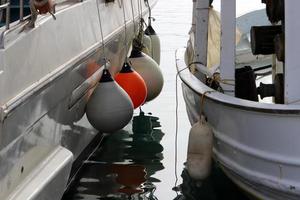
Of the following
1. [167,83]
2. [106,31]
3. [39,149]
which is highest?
[106,31]

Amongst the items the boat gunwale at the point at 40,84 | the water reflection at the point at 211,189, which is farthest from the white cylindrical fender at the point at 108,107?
the water reflection at the point at 211,189

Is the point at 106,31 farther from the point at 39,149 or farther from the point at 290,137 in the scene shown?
the point at 290,137

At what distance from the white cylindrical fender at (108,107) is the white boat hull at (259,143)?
0.88m

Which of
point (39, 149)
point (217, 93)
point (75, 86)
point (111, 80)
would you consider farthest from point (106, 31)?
point (39, 149)

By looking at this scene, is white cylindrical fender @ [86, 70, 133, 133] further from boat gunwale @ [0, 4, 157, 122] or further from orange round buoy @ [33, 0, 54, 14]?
orange round buoy @ [33, 0, 54, 14]

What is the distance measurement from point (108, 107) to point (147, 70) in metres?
2.00

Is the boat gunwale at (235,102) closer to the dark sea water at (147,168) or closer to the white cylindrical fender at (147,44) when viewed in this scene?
the dark sea water at (147,168)

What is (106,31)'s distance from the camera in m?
6.29

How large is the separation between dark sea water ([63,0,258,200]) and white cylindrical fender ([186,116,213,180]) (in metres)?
0.52

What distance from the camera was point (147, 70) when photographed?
7305 mm

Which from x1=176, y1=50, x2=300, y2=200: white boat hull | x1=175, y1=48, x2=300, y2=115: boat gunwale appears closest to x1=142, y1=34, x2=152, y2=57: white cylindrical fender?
x1=175, y1=48, x2=300, y2=115: boat gunwale

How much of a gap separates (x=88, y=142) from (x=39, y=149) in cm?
191

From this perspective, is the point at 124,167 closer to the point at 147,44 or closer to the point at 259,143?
the point at 259,143

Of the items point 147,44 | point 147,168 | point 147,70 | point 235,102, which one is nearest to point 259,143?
point 235,102
